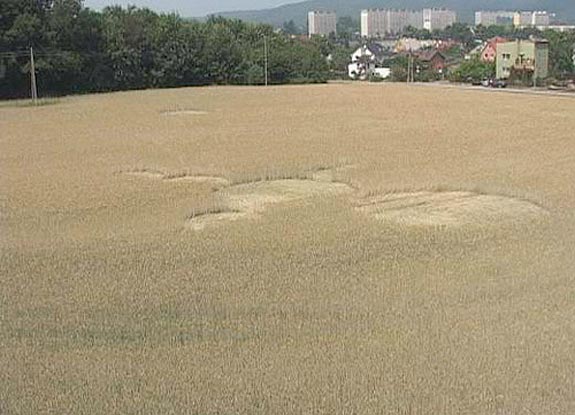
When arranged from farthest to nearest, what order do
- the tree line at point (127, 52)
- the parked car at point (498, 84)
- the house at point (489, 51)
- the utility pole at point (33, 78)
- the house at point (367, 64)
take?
1. the house at point (367, 64)
2. the house at point (489, 51)
3. the parked car at point (498, 84)
4. the tree line at point (127, 52)
5. the utility pole at point (33, 78)

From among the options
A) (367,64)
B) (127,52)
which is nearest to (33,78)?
(127,52)

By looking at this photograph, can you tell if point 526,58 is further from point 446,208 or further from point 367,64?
point 446,208

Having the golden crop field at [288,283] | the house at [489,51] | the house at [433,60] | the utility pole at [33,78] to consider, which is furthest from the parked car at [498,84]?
the golden crop field at [288,283]

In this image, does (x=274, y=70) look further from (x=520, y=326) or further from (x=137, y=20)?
(x=520, y=326)

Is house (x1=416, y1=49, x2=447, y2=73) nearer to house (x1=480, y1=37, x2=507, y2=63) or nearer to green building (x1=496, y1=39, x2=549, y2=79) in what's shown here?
house (x1=480, y1=37, x2=507, y2=63)

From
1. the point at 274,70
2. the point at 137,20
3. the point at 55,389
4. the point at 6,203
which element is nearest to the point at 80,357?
the point at 55,389

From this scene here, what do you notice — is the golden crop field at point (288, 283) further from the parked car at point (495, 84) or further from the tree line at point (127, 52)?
the parked car at point (495, 84)

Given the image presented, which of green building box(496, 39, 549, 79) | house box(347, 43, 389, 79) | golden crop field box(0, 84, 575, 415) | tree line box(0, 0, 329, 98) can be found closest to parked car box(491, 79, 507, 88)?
green building box(496, 39, 549, 79)
